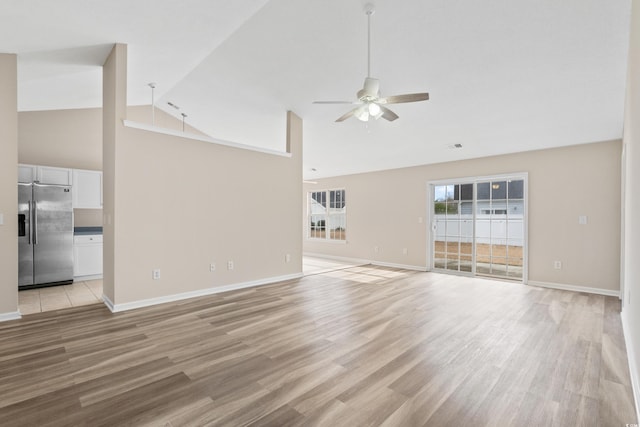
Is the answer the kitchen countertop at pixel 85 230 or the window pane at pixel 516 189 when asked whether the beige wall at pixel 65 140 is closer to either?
the kitchen countertop at pixel 85 230

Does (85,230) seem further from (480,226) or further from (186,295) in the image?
(480,226)

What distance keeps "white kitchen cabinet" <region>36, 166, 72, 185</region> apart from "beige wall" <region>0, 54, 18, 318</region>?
230cm

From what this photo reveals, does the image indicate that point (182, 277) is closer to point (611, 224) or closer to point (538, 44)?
point (538, 44)

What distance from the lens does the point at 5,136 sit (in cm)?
330

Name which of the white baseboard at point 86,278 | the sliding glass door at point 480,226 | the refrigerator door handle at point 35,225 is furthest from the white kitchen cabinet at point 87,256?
the sliding glass door at point 480,226

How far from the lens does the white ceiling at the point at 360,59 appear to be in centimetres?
290

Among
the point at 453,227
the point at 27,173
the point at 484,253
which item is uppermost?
the point at 27,173

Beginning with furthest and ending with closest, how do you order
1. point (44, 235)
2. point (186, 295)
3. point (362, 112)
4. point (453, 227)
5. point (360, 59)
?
point (453, 227)
point (44, 235)
point (186, 295)
point (360, 59)
point (362, 112)

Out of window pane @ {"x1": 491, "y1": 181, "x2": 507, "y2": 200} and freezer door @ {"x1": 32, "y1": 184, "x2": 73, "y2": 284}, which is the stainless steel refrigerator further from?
window pane @ {"x1": 491, "y1": 181, "x2": 507, "y2": 200}

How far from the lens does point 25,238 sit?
15.5 ft

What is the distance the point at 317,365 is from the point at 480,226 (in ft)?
17.0

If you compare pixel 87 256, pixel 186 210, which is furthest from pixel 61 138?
pixel 186 210

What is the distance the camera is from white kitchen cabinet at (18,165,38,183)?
4.99 metres

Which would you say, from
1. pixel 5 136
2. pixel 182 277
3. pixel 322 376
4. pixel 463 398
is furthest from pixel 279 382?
pixel 5 136
